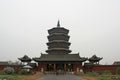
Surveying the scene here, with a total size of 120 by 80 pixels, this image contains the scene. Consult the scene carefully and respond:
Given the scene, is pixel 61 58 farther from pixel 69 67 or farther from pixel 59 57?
pixel 69 67

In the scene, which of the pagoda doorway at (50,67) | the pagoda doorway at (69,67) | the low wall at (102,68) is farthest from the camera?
the pagoda doorway at (50,67)

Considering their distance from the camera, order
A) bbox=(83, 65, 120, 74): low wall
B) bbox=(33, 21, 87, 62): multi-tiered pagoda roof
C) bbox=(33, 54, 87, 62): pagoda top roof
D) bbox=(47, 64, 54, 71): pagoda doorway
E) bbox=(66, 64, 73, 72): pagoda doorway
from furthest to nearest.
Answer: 1. bbox=(47, 64, 54, 71): pagoda doorway
2. bbox=(66, 64, 73, 72): pagoda doorway
3. bbox=(33, 21, 87, 62): multi-tiered pagoda roof
4. bbox=(33, 54, 87, 62): pagoda top roof
5. bbox=(83, 65, 120, 74): low wall

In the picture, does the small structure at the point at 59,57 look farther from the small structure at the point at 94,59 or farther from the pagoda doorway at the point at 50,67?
the small structure at the point at 94,59

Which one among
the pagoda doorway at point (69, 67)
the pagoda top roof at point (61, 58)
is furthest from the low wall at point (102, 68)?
the pagoda doorway at point (69, 67)

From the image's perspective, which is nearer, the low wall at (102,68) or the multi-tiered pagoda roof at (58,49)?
the low wall at (102,68)

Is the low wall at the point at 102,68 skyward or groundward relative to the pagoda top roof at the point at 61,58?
groundward

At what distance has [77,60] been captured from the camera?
62.5 m

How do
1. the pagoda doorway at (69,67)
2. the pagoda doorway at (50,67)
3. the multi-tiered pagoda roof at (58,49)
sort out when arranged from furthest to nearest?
the pagoda doorway at (50,67) → the pagoda doorway at (69,67) → the multi-tiered pagoda roof at (58,49)

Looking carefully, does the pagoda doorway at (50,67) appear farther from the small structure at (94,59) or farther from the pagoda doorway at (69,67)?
the small structure at (94,59)

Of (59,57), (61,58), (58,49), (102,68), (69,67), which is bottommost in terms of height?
(102,68)

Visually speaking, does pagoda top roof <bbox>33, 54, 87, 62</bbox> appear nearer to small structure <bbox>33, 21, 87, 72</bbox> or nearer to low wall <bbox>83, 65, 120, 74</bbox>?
small structure <bbox>33, 21, 87, 72</bbox>

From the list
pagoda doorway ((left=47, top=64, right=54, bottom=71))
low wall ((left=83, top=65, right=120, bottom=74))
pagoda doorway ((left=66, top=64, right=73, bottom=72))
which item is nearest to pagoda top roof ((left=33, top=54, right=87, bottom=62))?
pagoda doorway ((left=66, top=64, right=73, bottom=72))

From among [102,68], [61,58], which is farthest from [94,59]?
[61,58]

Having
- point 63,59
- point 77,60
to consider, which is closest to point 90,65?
point 77,60
